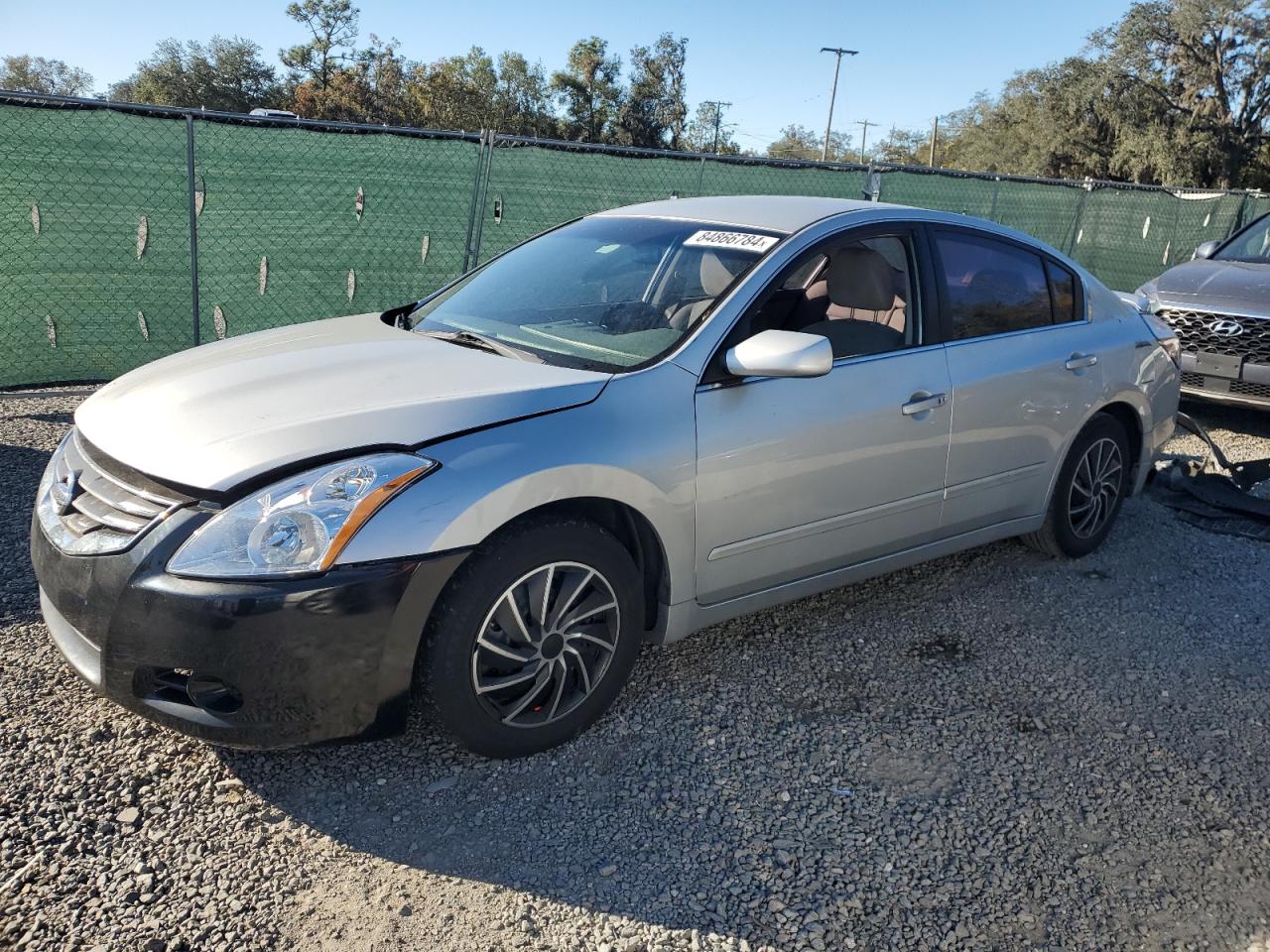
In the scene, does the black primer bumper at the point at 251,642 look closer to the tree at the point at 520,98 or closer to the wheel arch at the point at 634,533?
the wheel arch at the point at 634,533

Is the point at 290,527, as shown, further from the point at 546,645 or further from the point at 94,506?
the point at 546,645

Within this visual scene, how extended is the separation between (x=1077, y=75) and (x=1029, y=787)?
1749 inches

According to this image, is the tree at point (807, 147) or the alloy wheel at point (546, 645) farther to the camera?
the tree at point (807, 147)

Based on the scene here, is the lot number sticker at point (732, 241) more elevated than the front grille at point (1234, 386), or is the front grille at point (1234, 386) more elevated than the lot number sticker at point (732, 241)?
the lot number sticker at point (732, 241)

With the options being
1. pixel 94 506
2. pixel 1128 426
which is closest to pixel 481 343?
pixel 94 506

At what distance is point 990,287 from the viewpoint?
4102mm

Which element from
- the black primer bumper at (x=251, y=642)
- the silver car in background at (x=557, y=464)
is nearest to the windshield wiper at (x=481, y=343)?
the silver car in background at (x=557, y=464)

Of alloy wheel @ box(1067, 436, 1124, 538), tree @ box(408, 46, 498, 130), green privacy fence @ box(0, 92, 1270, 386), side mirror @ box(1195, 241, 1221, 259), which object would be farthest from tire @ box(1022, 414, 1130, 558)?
tree @ box(408, 46, 498, 130)

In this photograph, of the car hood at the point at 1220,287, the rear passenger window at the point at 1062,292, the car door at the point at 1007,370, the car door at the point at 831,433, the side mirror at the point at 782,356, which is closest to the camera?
the side mirror at the point at 782,356

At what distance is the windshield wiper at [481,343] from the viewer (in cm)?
319

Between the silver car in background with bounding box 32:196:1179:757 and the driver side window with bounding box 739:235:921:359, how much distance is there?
0.01 meters

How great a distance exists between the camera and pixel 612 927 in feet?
7.52

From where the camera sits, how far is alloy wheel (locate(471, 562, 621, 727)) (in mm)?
2705

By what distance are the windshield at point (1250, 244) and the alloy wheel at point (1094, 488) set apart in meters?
5.02
